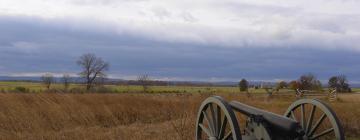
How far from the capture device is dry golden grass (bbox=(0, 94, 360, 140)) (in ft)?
41.2

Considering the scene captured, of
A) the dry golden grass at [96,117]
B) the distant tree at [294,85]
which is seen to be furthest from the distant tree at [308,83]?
the dry golden grass at [96,117]

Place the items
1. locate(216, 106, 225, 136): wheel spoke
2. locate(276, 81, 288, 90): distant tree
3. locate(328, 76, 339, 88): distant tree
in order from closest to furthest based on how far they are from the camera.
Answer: locate(216, 106, 225, 136): wheel spoke, locate(276, 81, 288, 90): distant tree, locate(328, 76, 339, 88): distant tree

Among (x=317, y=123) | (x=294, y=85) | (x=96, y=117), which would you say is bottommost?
(x=96, y=117)

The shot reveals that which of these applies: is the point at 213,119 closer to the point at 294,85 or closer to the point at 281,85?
the point at 294,85

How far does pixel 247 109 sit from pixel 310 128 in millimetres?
1195

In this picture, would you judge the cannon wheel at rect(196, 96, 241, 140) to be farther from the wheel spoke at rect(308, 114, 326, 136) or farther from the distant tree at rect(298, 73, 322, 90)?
the distant tree at rect(298, 73, 322, 90)

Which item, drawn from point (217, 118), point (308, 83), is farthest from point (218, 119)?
point (308, 83)

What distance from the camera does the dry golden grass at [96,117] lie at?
12.5 metres

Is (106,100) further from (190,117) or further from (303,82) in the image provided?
(303,82)

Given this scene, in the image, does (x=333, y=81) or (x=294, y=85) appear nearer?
(x=294, y=85)

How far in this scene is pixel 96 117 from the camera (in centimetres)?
1641

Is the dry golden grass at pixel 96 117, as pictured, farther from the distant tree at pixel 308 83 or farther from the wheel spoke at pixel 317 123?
the distant tree at pixel 308 83

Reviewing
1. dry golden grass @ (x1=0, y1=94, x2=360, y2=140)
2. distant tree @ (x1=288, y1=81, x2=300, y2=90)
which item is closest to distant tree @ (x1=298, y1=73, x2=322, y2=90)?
distant tree @ (x1=288, y1=81, x2=300, y2=90)

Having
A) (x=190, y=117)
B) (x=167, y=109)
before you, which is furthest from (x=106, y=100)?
(x=190, y=117)
